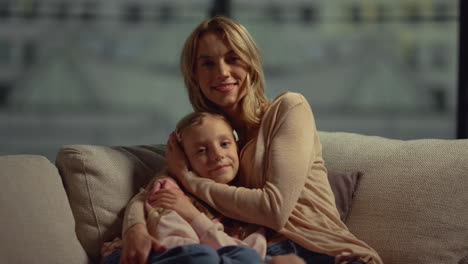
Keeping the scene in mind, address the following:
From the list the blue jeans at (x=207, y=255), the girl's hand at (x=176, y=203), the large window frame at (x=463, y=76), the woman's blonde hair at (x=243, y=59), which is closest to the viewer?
the blue jeans at (x=207, y=255)

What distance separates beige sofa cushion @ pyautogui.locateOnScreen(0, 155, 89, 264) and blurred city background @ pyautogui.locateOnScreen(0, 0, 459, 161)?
5.82ft

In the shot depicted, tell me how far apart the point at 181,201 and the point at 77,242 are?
15.3 inches

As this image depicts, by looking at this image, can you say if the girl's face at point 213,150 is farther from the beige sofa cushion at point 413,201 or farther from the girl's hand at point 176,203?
the beige sofa cushion at point 413,201

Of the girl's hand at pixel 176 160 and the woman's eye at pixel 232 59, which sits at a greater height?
the woman's eye at pixel 232 59

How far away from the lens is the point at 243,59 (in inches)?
74.5

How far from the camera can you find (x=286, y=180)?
65.3 inches

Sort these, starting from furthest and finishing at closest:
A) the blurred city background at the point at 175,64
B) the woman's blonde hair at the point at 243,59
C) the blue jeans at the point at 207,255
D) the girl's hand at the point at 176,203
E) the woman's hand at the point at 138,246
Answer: the blurred city background at the point at 175,64
the woman's blonde hair at the point at 243,59
the girl's hand at the point at 176,203
the woman's hand at the point at 138,246
the blue jeans at the point at 207,255

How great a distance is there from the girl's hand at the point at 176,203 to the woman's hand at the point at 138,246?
0.10 m

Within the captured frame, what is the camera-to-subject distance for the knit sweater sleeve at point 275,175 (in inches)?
65.1

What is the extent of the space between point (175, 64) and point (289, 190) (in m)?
2.14

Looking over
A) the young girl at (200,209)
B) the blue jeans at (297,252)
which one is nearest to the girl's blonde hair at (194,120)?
the young girl at (200,209)

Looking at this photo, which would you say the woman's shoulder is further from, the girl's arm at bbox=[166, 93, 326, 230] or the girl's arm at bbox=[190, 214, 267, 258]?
the girl's arm at bbox=[190, 214, 267, 258]

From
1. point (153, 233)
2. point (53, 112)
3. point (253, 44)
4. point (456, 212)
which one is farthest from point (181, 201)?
point (53, 112)

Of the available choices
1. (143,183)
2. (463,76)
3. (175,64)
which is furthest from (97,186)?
(463,76)
